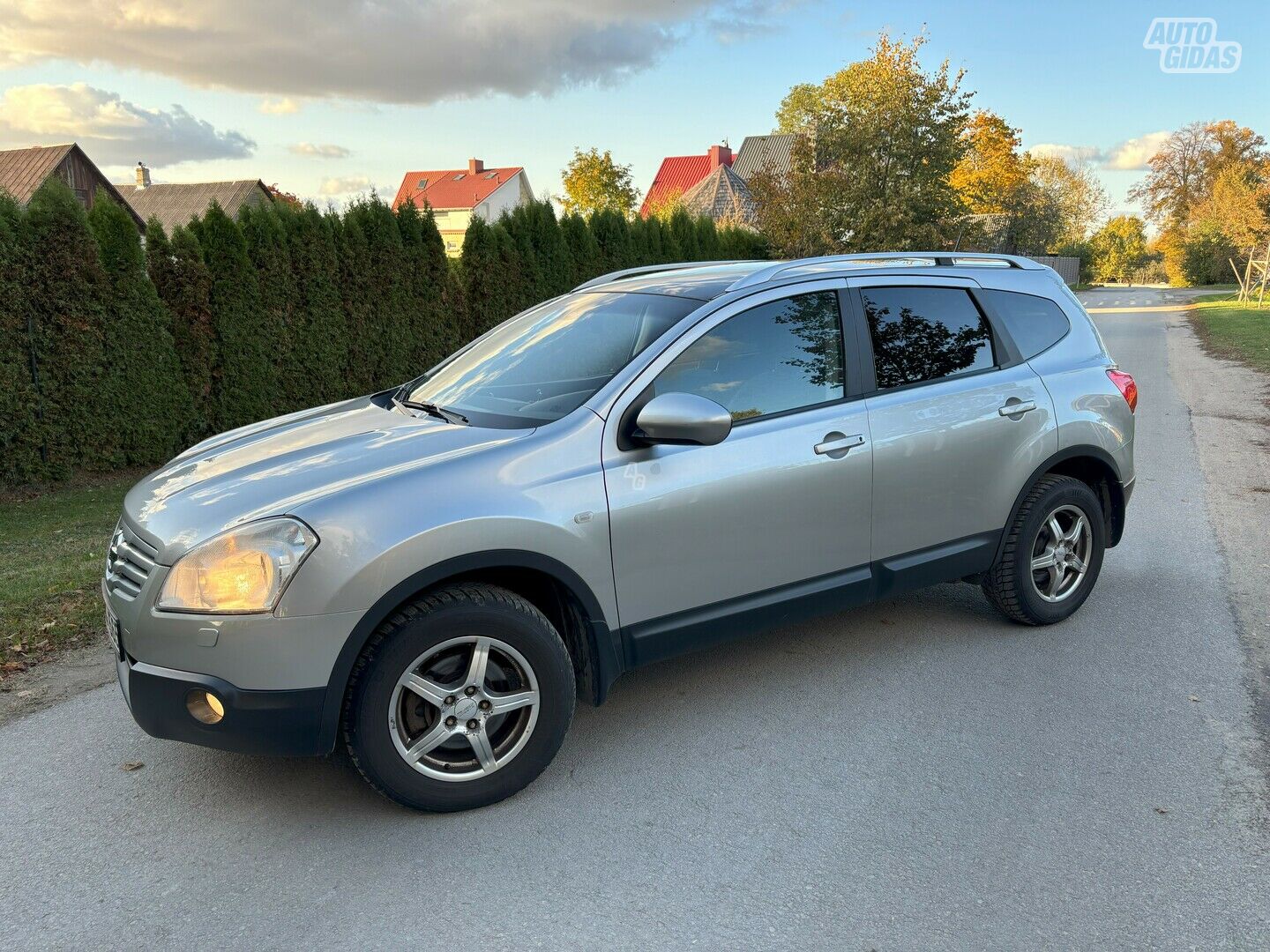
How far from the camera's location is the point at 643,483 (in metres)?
3.51

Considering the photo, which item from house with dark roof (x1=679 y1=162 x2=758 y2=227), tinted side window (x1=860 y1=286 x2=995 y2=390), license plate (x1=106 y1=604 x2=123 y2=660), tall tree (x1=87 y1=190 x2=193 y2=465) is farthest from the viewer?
house with dark roof (x1=679 y1=162 x2=758 y2=227)

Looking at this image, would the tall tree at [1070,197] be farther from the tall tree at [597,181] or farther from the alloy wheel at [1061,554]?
the alloy wheel at [1061,554]

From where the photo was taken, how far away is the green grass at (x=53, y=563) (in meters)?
5.01

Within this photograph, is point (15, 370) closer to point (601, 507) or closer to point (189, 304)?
point (189, 304)

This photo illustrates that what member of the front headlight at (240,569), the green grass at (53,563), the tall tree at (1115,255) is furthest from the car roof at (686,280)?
the tall tree at (1115,255)

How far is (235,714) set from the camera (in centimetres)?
298

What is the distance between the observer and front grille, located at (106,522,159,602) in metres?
3.15

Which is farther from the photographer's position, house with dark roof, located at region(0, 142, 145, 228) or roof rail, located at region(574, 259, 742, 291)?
house with dark roof, located at region(0, 142, 145, 228)

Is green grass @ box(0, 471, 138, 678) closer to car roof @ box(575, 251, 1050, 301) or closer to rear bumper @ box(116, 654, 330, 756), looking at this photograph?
rear bumper @ box(116, 654, 330, 756)

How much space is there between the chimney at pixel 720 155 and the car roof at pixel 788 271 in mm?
60110

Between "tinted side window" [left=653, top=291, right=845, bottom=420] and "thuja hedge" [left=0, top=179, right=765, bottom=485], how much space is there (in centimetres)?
772

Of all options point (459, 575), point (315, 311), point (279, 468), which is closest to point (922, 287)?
point (459, 575)

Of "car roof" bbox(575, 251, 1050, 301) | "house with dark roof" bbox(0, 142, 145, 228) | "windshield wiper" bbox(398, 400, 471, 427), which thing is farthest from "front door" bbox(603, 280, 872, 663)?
"house with dark roof" bbox(0, 142, 145, 228)

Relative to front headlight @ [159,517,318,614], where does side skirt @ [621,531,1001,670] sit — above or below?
below
